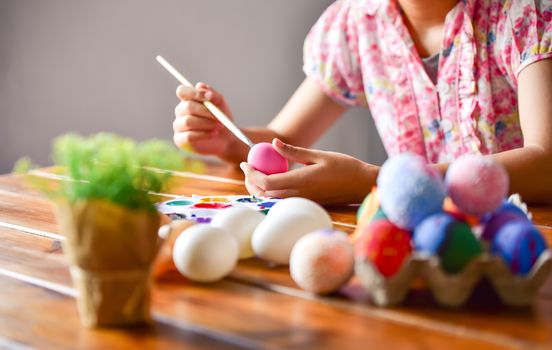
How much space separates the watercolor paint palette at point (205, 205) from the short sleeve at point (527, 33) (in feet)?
1.98

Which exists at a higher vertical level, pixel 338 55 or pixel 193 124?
pixel 338 55

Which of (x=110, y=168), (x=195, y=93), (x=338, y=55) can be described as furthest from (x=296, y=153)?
(x=338, y=55)

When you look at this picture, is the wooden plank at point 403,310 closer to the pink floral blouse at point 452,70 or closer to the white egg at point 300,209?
the white egg at point 300,209

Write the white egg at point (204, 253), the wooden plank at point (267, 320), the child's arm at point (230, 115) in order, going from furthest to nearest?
the child's arm at point (230, 115) → the white egg at point (204, 253) → the wooden plank at point (267, 320)

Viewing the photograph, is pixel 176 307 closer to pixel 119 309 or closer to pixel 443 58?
pixel 119 309

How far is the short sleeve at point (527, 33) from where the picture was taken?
127cm

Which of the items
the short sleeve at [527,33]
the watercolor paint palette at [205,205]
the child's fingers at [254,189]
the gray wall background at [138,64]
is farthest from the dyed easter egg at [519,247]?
the gray wall background at [138,64]

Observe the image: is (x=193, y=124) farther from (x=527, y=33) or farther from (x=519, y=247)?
(x=519, y=247)

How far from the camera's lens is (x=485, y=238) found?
2.01 ft

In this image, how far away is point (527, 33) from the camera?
1308 mm

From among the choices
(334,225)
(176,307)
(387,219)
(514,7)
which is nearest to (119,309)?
(176,307)

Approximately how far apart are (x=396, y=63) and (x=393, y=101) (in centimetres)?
8

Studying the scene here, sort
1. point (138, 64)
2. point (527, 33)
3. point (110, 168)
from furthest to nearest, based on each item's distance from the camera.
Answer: point (138, 64) → point (527, 33) → point (110, 168)

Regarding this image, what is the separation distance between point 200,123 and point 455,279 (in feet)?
2.85
